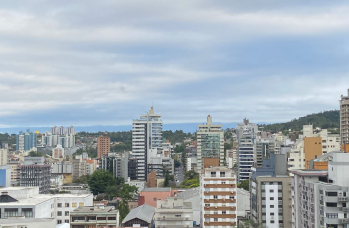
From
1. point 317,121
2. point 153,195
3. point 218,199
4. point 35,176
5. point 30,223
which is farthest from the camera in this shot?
point 317,121

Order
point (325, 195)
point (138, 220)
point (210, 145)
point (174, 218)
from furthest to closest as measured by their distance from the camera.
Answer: point (210, 145), point (138, 220), point (174, 218), point (325, 195)

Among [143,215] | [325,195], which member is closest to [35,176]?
[143,215]

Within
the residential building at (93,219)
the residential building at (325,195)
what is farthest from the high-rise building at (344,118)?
the residential building at (93,219)

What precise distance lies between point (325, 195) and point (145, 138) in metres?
75.1

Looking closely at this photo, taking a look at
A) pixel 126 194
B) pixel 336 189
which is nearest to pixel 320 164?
pixel 336 189

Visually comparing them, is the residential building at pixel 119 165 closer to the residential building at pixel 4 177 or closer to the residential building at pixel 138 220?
the residential building at pixel 4 177

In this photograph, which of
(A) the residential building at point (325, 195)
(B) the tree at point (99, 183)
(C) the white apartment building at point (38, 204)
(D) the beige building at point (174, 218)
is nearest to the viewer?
(A) the residential building at point (325, 195)

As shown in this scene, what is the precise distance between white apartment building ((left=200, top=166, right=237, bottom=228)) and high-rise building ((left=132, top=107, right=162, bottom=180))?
58889 mm

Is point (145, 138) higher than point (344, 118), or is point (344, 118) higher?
point (344, 118)

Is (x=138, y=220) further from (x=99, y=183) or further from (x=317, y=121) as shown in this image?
(x=317, y=121)

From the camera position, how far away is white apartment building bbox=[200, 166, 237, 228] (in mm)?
42312

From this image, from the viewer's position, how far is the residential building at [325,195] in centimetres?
3195

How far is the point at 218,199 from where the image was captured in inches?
1682

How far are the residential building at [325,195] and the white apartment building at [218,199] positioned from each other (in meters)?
7.13
